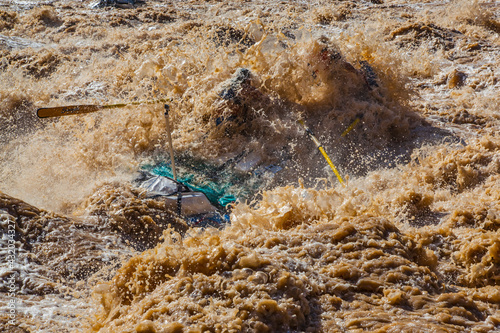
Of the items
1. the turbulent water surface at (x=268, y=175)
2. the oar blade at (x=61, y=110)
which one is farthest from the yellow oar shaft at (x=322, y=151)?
the oar blade at (x=61, y=110)

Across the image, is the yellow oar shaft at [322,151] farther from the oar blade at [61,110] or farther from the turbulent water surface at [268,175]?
the oar blade at [61,110]

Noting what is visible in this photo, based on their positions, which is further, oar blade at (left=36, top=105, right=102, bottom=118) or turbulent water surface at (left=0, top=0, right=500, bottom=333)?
oar blade at (left=36, top=105, right=102, bottom=118)

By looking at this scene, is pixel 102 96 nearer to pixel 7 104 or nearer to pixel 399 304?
pixel 7 104

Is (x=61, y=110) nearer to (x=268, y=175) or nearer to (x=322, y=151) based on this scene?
(x=268, y=175)

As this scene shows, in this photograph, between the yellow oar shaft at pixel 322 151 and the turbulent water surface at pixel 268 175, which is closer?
the turbulent water surface at pixel 268 175

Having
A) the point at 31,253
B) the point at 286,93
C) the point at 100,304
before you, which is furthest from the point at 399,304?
the point at 286,93

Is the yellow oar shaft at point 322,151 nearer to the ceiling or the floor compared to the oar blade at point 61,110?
nearer to the floor

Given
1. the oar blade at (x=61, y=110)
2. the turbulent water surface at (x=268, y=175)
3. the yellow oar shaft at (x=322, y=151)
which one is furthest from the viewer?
the yellow oar shaft at (x=322, y=151)

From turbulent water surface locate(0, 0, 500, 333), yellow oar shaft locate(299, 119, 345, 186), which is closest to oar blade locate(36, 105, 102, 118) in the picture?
turbulent water surface locate(0, 0, 500, 333)

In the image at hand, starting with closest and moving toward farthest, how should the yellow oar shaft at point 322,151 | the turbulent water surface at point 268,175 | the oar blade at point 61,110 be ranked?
the turbulent water surface at point 268,175 < the oar blade at point 61,110 < the yellow oar shaft at point 322,151

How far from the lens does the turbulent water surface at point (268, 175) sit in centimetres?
239

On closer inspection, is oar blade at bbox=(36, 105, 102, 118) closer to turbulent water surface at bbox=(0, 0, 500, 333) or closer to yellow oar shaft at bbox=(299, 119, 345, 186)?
turbulent water surface at bbox=(0, 0, 500, 333)

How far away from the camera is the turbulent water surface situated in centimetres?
239

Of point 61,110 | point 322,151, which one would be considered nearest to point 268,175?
point 322,151
